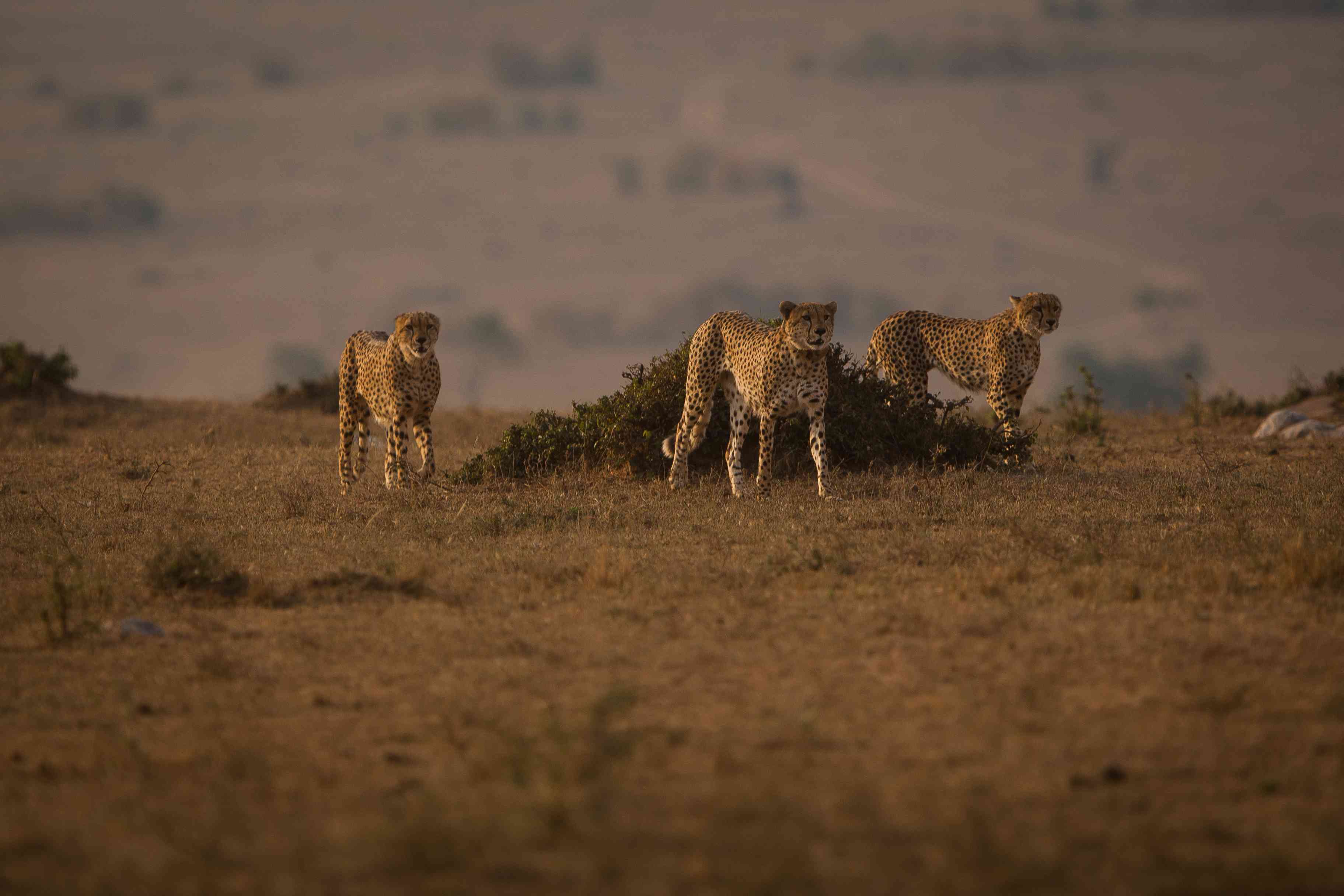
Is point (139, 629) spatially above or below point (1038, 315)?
below

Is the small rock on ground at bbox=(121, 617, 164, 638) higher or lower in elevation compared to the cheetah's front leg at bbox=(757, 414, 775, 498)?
lower

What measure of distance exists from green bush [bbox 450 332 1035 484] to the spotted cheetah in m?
0.72

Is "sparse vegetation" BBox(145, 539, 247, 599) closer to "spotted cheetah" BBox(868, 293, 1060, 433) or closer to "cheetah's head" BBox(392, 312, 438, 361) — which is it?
"cheetah's head" BBox(392, 312, 438, 361)

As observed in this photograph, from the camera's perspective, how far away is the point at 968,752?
14.1 ft

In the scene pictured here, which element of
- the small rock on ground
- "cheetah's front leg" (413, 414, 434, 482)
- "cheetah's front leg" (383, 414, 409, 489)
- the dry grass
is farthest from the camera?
"cheetah's front leg" (413, 414, 434, 482)

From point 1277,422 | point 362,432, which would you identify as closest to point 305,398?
point 362,432

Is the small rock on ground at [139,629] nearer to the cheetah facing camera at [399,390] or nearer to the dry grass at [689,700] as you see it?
the dry grass at [689,700]

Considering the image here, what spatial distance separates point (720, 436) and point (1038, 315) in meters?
3.22

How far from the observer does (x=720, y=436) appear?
11.7m

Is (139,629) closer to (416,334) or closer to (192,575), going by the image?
(192,575)

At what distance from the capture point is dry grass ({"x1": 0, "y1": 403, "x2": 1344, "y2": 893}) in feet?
11.3

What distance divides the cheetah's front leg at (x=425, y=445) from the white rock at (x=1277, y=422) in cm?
917

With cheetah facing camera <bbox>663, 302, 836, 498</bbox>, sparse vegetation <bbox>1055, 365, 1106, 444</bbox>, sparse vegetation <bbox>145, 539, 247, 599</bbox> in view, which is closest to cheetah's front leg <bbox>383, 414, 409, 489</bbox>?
cheetah facing camera <bbox>663, 302, 836, 498</bbox>

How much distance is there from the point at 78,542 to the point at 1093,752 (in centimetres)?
652
